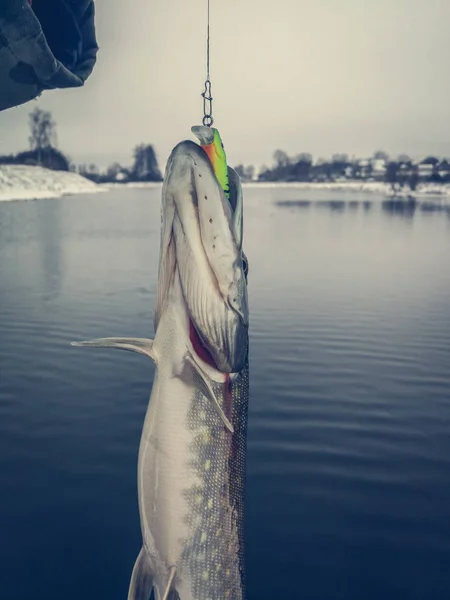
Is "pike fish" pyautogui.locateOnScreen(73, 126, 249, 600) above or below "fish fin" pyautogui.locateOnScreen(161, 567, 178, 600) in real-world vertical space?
above

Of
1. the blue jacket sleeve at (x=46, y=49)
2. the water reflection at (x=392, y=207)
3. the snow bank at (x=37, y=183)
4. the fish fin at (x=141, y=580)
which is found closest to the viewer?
the fish fin at (x=141, y=580)

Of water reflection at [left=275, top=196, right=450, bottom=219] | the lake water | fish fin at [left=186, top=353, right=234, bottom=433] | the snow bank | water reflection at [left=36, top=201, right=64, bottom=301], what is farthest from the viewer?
the snow bank

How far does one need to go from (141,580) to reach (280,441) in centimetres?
443

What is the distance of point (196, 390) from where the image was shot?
274cm

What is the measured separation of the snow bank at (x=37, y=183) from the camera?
71238 mm

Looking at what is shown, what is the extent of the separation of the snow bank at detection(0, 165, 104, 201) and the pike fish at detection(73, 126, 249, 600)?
6741cm

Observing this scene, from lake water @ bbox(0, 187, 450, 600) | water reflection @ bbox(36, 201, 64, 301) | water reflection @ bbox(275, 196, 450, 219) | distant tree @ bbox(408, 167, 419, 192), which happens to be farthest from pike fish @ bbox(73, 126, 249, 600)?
distant tree @ bbox(408, 167, 419, 192)

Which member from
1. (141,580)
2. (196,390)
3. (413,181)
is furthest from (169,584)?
(413,181)

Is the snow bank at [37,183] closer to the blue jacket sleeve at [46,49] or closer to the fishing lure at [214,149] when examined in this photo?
the blue jacket sleeve at [46,49]

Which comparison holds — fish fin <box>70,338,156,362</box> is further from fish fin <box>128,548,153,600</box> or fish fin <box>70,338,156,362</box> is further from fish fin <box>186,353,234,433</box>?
fish fin <box>128,548,153,600</box>

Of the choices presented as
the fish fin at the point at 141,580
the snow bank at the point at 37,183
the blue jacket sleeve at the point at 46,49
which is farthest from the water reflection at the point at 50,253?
the snow bank at the point at 37,183

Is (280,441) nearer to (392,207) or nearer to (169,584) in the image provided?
(169,584)

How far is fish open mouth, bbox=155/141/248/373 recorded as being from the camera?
2465mm

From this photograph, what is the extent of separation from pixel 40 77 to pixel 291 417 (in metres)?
5.60
